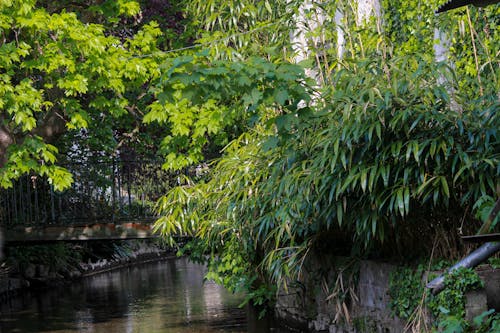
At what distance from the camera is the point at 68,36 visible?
11.7m

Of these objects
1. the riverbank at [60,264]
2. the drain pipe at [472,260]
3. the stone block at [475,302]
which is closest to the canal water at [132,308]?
the riverbank at [60,264]

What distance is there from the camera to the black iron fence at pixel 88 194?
15.8 m

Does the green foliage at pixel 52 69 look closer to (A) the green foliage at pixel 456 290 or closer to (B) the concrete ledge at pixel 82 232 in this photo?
(B) the concrete ledge at pixel 82 232

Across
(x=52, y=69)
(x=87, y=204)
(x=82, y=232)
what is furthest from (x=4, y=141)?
(x=87, y=204)

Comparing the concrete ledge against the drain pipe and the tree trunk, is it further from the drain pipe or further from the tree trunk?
the drain pipe

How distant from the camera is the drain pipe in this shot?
665 centimetres

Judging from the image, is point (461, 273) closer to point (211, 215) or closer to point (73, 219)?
point (211, 215)

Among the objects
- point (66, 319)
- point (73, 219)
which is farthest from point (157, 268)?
point (66, 319)

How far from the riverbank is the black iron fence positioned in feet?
3.39

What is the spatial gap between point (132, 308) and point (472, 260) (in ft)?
29.5

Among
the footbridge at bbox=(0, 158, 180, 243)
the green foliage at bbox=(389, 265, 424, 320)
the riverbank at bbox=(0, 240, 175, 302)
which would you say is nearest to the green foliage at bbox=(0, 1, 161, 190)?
the footbridge at bbox=(0, 158, 180, 243)

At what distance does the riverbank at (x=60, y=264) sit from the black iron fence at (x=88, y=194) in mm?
1034

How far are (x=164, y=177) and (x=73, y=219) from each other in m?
1.80

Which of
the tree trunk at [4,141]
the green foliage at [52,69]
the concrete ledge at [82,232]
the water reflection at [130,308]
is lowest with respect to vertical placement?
the water reflection at [130,308]
